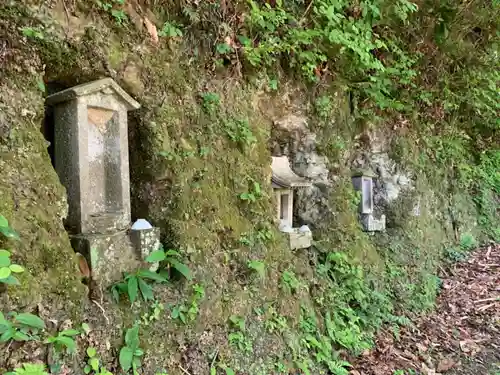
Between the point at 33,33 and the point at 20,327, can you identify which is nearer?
the point at 20,327

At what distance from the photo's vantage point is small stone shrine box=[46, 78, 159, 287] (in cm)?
275

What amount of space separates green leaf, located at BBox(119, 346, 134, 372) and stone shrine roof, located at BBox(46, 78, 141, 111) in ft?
5.94

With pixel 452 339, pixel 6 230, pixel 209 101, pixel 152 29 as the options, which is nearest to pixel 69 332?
pixel 6 230

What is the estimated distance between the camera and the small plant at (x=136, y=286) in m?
2.71

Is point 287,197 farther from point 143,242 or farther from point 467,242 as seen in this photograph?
point 467,242

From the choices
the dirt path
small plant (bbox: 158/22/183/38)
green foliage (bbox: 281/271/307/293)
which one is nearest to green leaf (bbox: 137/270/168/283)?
green foliage (bbox: 281/271/307/293)

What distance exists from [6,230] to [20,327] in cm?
53

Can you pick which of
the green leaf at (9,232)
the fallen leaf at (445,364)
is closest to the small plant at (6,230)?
the green leaf at (9,232)

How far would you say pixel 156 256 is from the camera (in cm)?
291

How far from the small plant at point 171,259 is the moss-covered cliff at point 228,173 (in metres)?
0.13

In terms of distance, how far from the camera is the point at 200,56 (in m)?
3.99

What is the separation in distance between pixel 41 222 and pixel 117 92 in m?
1.15

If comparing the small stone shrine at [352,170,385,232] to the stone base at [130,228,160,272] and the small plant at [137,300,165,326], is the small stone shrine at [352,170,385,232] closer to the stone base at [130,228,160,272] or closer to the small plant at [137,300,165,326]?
the stone base at [130,228,160,272]

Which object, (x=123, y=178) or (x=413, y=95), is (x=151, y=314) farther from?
(x=413, y=95)
